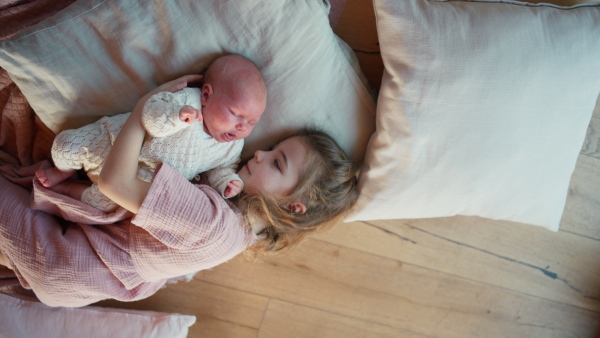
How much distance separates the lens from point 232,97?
1.01m

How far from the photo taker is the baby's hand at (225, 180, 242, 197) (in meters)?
1.11

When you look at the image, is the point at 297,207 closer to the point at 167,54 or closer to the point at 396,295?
the point at 167,54

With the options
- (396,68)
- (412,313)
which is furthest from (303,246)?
(396,68)

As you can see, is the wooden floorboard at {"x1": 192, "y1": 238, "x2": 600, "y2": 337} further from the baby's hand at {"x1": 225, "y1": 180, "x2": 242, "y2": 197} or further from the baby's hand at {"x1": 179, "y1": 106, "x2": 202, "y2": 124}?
the baby's hand at {"x1": 179, "y1": 106, "x2": 202, "y2": 124}

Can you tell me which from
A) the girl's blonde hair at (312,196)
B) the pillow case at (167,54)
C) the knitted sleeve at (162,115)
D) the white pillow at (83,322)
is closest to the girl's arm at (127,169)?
the knitted sleeve at (162,115)

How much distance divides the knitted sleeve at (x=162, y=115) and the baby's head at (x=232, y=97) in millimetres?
81

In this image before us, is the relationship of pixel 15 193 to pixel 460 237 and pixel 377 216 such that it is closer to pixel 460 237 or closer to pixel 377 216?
pixel 377 216

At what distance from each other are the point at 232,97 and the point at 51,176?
1.78ft

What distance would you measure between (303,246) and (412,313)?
1.53ft

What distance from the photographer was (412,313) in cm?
155

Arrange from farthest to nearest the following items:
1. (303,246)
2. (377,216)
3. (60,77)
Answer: (303,246), (377,216), (60,77)

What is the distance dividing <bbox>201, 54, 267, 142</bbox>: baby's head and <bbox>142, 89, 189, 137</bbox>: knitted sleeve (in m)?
0.08

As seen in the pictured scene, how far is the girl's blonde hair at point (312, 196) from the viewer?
1.12 metres

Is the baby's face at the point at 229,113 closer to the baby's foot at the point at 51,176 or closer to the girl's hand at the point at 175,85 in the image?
the girl's hand at the point at 175,85
